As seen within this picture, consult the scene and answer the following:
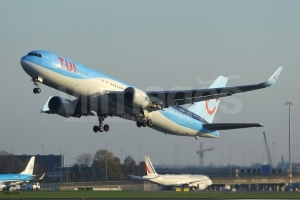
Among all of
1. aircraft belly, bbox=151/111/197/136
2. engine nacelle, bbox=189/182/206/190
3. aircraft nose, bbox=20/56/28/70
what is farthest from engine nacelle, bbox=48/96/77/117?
engine nacelle, bbox=189/182/206/190

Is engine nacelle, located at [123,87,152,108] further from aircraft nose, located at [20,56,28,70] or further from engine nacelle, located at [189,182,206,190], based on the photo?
engine nacelle, located at [189,182,206,190]

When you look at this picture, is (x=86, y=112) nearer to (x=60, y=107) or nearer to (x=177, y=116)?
(x=60, y=107)

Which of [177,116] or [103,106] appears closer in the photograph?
[103,106]

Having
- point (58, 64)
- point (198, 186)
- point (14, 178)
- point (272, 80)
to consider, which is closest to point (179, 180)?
point (198, 186)

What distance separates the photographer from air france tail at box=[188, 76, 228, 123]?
60.3 m

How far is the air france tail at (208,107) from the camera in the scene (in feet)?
A: 198

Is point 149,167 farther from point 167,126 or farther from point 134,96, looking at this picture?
point 134,96

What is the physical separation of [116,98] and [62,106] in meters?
6.10

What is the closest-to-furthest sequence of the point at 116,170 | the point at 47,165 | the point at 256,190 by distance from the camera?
1. the point at 256,190
2. the point at 116,170
3. the point at 47,165

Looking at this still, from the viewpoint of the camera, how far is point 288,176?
6706 cm

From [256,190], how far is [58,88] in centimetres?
3888

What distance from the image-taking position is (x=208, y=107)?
62250 mm

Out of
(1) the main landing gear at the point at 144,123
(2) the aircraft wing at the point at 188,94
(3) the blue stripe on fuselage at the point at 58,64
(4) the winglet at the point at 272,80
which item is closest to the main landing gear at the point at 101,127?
(1) the main landing gear at the point at 144,123

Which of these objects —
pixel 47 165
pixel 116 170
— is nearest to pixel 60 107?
pixel 116 170
